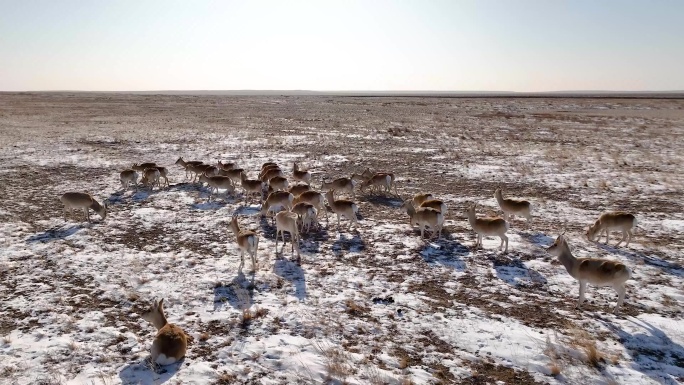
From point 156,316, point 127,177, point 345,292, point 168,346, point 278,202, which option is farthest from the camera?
point 127,177

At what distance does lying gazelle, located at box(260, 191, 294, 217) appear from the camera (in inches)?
559

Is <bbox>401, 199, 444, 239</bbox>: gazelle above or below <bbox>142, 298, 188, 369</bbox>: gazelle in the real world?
above

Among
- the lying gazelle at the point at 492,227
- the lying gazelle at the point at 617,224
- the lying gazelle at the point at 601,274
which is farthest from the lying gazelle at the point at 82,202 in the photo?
the lying gazelle at the point at 617,224

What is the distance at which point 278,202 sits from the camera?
559 inches

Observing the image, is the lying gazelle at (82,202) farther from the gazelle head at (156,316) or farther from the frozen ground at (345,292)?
the gazelle head at (156,316)

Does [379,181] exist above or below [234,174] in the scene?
below

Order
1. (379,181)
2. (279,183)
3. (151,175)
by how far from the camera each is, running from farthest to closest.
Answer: (151,175)
(379,181)
(279,183)

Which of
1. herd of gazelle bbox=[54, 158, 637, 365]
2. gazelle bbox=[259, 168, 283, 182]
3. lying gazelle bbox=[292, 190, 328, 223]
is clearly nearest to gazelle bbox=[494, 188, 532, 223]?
herd of gazelle bbox=[54, 158, 637, 365]

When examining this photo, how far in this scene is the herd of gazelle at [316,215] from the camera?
8.18 metres

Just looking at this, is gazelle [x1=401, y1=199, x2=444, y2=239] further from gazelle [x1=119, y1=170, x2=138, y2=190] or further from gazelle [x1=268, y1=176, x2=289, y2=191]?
gazelle [x1=119, y1=170, x2=138, y2=190]

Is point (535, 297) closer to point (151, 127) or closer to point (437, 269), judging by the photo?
point (437, 269)

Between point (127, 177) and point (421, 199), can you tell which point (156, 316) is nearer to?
point (421, 199)

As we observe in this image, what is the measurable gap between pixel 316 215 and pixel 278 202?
161 cm

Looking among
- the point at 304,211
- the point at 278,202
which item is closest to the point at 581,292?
the point at 304,211
